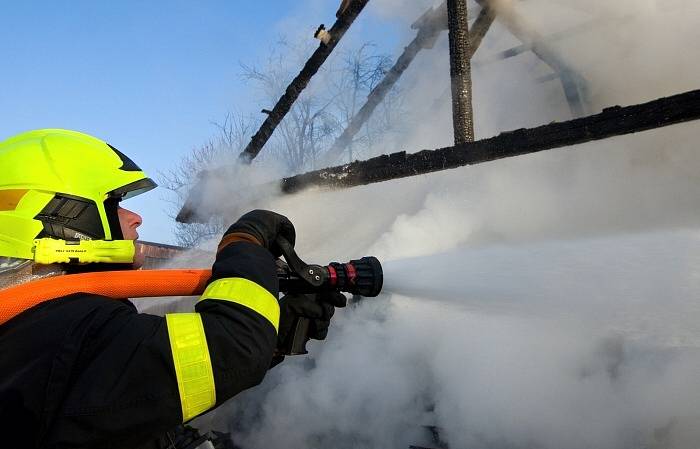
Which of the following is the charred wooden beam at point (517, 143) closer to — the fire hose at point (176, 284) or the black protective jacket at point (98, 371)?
the fire hose at point (176, 284)

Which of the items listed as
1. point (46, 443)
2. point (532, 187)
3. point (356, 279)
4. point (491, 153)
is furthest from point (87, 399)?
point (532, 187)

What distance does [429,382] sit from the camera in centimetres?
370

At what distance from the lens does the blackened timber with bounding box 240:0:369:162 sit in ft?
14.7

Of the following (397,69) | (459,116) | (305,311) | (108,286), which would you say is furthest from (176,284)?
(397,69)

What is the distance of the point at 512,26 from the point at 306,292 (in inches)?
179

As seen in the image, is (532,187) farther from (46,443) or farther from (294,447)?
(46,443)

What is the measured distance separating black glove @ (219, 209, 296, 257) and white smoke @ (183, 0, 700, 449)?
72 cm

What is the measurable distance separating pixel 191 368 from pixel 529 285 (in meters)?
2.53

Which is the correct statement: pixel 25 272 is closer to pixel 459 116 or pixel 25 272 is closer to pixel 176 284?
pixel 176 284

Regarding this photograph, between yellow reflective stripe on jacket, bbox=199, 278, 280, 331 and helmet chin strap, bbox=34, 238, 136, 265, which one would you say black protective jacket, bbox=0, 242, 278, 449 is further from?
helmet chin strap, bbox=34, 238, 136, 265

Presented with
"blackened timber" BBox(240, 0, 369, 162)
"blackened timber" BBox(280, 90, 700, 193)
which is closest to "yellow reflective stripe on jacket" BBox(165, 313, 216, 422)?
"blackened timber" BBox(280, 90, 700, 193)

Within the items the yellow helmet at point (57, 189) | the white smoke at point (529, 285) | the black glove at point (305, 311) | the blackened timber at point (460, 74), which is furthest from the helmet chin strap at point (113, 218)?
the blackened timber at point (460, 74)

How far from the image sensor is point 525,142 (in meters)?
2.98

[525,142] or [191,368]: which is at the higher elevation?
[525,142]
